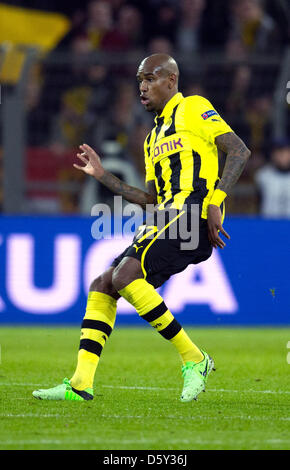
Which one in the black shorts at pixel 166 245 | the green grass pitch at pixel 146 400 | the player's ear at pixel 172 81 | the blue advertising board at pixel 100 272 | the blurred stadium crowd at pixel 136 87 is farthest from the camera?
the blurred stadium crowd at pixel 136 87

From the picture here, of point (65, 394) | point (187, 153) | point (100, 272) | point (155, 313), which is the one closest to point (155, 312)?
point (155, 313)

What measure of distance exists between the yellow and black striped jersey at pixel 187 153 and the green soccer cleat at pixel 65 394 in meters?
1.23

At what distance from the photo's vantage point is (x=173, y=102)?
643cm

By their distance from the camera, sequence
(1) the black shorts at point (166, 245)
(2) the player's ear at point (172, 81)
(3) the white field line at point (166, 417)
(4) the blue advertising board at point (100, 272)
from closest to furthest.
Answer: (3) the white field line at point (166, 417), (1) the black shorts at point (166, 245), (2) the player's ear at point (172, 81), (4) the blue advertising board at point (100, 272)

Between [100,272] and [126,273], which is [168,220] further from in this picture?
[100,272]

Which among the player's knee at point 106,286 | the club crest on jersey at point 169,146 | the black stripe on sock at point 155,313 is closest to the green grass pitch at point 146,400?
the black stripe on sock at point 155,313

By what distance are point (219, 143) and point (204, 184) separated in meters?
0.27

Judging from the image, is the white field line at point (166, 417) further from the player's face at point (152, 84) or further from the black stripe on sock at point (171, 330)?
the player's face at point (152, 84)

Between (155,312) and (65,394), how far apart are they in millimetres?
749

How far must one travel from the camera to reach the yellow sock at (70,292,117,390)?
20.1 ft

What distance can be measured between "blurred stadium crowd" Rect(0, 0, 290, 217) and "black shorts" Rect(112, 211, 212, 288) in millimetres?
5918

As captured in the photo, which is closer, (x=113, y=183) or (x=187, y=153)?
(x=187, y=153)

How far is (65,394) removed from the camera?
6.14 metres

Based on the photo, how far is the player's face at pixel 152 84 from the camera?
6352 mm
